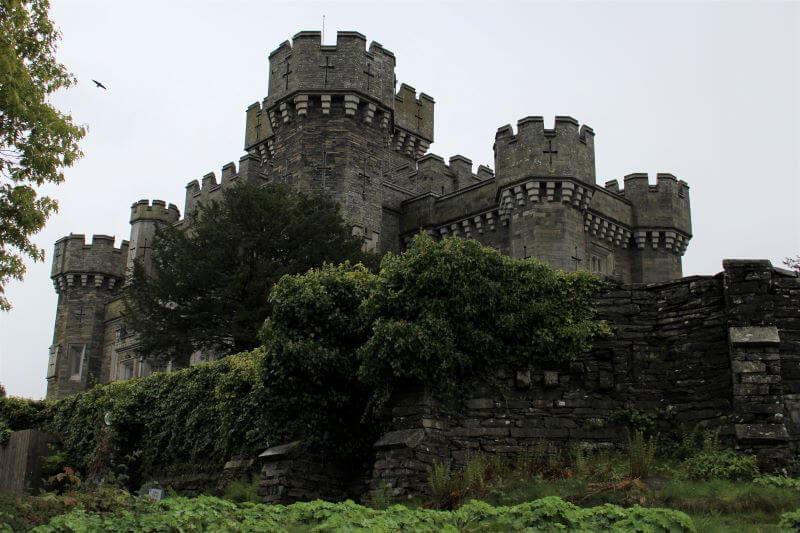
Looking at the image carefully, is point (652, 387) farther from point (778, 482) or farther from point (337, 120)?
point (337, 120)

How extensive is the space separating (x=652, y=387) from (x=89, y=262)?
122 feet

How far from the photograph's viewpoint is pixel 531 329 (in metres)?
17.9

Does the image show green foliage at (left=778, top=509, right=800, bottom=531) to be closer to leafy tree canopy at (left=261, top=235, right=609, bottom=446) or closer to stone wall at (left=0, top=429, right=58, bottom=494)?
leafy tree canopy at (left=261, top=235, right=609, bottom=446)

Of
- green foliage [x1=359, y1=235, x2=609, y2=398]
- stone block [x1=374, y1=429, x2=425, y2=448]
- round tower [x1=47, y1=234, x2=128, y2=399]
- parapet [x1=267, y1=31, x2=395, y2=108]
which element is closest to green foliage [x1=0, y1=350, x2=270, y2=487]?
green foliage [x1=359, y1=235, x2=609, y2=398]

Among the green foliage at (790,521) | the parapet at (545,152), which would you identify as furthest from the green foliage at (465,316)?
the parapet at (545,152)

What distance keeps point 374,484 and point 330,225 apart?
55.9 feet

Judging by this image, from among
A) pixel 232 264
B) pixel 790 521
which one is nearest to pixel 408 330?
pixel 790 521

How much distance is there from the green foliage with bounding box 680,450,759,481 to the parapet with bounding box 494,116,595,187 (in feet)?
66.0

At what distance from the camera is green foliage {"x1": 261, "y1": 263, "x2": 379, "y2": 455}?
18.6m

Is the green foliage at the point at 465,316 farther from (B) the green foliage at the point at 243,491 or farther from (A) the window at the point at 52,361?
(A) the window at the point at 52,361

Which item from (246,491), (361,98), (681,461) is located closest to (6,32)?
Answer: (246,491)

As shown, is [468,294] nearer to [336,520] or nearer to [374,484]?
[374,484]

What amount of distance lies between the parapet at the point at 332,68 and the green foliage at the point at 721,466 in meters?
24.6

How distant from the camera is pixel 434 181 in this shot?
1702 inches
